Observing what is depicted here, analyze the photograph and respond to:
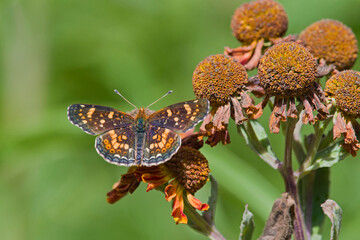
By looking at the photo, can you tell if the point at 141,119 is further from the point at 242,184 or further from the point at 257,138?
the point at 242,184

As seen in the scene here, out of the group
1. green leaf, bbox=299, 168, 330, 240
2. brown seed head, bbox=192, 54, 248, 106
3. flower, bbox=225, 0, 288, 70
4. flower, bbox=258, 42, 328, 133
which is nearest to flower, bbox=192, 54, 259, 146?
brown seed head, bbox=192, 54, 248, 106

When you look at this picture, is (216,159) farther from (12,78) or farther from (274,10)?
(12,78)

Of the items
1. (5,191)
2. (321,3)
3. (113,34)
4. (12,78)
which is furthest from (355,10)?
(5,191)

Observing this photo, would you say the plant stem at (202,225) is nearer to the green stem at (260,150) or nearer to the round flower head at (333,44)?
the green stem at (260,150)

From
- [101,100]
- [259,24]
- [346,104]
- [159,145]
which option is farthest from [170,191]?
[101,100]

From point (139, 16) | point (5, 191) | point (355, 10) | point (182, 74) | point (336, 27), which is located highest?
point (336, 27)
